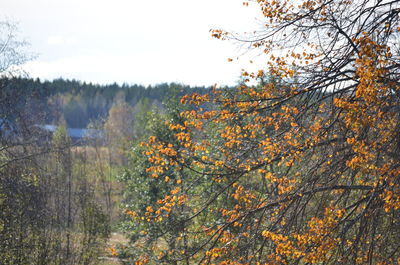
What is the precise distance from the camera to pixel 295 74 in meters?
7.21

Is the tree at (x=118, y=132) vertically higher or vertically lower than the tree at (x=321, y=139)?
lower

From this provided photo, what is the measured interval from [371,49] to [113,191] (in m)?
36.7

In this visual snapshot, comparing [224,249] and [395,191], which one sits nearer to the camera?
[395,191]

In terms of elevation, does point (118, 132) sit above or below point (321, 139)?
below

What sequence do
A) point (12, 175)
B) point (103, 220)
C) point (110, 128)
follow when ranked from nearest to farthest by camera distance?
1. point (12, 175)
2. point (103, 220)
3. point (110, 128)

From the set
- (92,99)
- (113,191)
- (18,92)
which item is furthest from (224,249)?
(92,99)

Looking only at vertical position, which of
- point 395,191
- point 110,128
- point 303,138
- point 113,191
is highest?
point 303,138

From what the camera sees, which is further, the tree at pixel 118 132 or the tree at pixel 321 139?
the tree at pixel 118 132

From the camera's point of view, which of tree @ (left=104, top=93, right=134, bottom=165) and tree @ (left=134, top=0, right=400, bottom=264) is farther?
tree @ (left=104, top=93, right=134, bottom=165)

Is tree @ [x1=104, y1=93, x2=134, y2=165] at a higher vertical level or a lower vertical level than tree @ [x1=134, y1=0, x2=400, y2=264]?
lower

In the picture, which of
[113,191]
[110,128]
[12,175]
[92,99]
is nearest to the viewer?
[12,175]

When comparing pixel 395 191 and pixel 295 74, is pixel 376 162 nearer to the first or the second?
pixel 395 191

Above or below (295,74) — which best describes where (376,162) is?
below

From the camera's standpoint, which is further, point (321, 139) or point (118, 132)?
point (118, 132)
